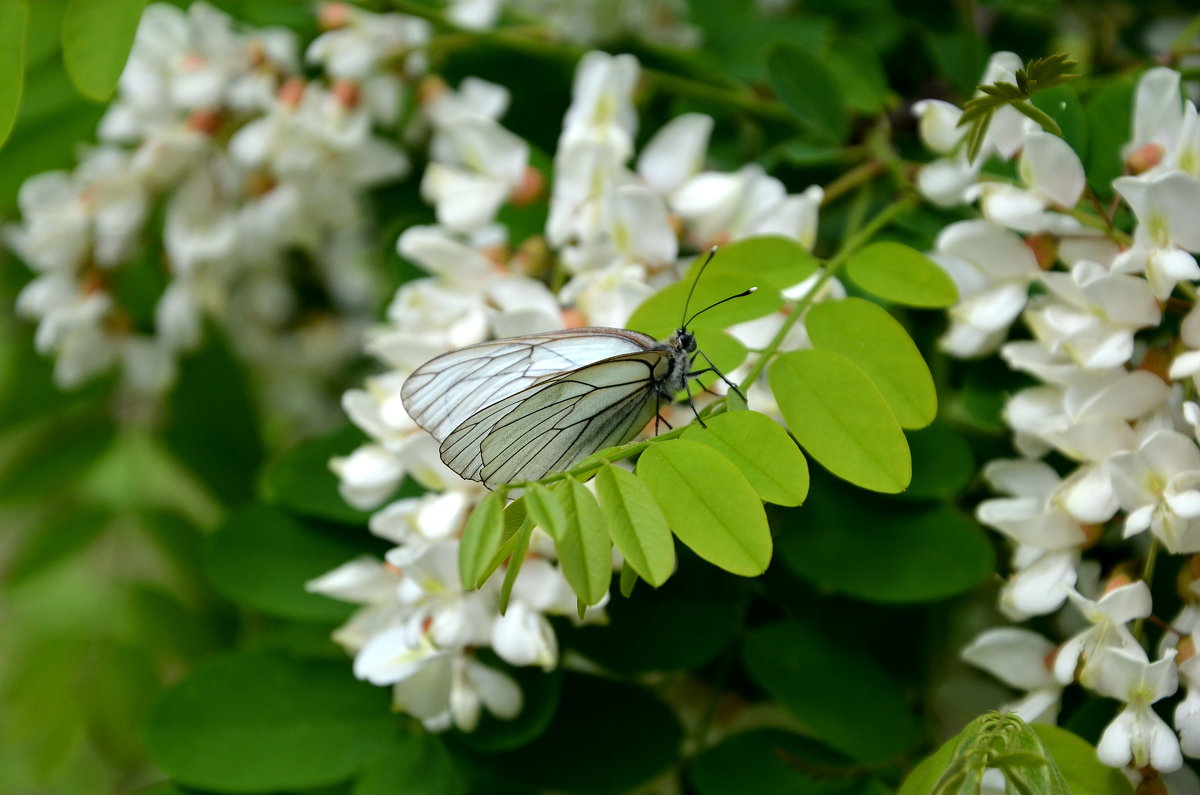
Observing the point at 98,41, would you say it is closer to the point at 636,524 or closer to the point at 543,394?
the point at 543,394

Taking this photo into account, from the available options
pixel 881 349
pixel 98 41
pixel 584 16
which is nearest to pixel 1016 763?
pixel 881 349

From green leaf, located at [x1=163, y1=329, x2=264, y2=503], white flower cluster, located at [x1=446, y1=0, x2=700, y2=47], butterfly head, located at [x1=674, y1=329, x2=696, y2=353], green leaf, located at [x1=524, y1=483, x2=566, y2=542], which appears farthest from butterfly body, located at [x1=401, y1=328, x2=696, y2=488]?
green leaf, located at [x1=163, y1=329, x2=264, y2=503]

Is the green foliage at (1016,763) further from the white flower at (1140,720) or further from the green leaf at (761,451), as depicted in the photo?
the green leaf at (761,451)

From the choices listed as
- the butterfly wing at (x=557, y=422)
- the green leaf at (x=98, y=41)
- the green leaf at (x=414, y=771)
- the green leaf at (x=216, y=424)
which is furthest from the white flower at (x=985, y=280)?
the green leaf at (x=216, y=424)

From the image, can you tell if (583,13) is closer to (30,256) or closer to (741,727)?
(30,256)

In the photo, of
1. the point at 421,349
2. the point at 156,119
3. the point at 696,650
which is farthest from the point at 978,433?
the point at 156,119

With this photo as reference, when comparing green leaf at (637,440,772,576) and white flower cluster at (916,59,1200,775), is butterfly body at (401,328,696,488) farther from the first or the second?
white flower cluster at (916,59,1200,775)
